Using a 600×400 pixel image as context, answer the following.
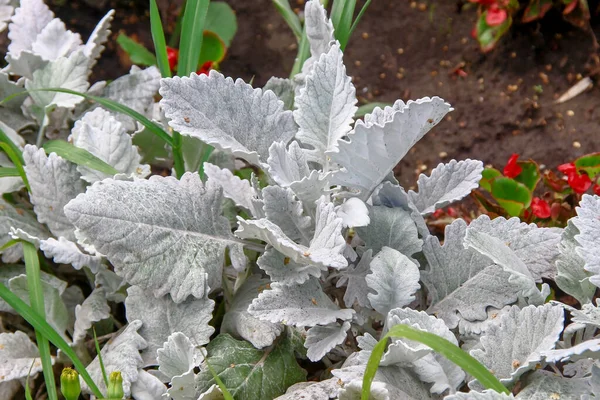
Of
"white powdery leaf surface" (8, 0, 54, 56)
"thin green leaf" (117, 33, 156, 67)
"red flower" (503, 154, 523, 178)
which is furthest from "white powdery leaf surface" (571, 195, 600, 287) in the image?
"thin green leaf" (117, 33, 156, 67)

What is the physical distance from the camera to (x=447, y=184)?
1127 millimetres

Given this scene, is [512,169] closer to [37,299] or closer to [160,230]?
[160,230]

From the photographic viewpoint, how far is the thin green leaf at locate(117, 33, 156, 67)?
2.11 metres

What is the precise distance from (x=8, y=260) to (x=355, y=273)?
64 centimetres

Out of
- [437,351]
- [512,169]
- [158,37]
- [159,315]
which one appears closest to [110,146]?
[158,37]

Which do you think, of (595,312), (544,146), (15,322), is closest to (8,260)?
(15,322)

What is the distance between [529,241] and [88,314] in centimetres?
72

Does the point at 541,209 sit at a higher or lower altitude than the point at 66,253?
lower

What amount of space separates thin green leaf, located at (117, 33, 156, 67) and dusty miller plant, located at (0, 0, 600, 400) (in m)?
0.93


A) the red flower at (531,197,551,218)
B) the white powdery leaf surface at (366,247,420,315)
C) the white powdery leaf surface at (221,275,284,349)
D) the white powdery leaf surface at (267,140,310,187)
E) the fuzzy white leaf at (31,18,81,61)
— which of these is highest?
the fuzzy white leaf at (31,18,81,61)

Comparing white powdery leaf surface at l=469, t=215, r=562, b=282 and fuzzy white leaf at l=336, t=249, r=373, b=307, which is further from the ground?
white powdery leaf surface at l=469, t=215, r=562, b=282

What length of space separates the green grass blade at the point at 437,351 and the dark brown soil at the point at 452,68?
1196 mm

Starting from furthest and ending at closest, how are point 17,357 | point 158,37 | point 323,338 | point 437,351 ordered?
point 158,37
point 17,357
point 323,338
point 437,351

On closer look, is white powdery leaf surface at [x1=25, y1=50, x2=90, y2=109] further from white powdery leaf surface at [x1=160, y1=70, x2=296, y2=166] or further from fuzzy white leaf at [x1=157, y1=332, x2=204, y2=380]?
fuzzy white leaf at [x1=157, y1=332, x2=204, y2=380]
